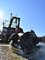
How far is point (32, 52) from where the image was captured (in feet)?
39.7

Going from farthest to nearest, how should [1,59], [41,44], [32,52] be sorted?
1. [41,44]
2. [32,52]
3. [1,59]

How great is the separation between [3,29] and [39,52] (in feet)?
42.9

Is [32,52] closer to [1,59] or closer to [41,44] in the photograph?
[41,44]

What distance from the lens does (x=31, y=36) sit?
41.3 ft

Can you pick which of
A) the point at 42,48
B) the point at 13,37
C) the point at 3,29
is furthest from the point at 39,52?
the point at 3,29

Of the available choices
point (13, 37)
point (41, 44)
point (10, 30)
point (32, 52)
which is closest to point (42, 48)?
point (41, 44)

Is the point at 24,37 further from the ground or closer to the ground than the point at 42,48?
further from the ground

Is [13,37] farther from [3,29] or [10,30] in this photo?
[3,29]

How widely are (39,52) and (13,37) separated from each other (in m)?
5.57

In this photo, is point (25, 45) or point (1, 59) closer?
point (1, 59)

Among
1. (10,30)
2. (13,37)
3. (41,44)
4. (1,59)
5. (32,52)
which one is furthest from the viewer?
(10,30)

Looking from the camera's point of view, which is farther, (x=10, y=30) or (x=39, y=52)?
(x=10, y=30)

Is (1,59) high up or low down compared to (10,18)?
down

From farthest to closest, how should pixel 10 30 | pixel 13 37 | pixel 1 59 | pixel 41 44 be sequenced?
pixel 10 30
pixel 13 37
pixel 41 44
pixel 1 59
